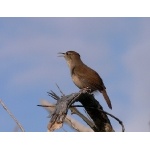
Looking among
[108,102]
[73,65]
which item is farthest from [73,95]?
[73,65]

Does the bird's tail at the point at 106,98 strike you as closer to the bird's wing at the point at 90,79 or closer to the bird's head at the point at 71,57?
the bird's wing at the point at 90,79

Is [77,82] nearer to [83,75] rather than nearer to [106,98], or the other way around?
[83,75]

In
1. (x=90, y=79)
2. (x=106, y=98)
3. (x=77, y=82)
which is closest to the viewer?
(x=106, y=98)

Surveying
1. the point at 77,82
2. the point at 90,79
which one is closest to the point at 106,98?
the point at 90,79

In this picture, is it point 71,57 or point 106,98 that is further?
point 71,57

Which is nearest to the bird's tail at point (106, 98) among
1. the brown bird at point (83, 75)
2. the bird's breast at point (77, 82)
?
the brown bird at point (83, 75)

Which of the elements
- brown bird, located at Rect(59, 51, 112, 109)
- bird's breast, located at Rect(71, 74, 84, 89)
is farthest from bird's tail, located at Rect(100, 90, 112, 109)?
bird's breast, located at Rect(71, 74, 84, 89)
